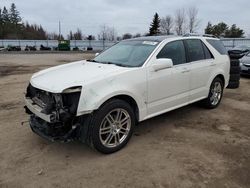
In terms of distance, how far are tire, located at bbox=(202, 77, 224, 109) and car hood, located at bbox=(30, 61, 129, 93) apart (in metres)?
2.71

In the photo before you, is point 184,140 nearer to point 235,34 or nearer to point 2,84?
point 2,84

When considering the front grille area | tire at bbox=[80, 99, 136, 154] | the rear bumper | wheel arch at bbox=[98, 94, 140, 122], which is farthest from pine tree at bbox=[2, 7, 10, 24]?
tire at bbox=[80, 99, 136, 154]

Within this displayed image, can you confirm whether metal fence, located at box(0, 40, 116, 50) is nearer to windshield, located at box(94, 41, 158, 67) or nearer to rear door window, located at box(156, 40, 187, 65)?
windshield, located at box(94, 41, 158, 67)

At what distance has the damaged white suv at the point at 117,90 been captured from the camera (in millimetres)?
3596

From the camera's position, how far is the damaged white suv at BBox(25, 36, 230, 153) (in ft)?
11.8

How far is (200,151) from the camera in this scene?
4031 millimetres

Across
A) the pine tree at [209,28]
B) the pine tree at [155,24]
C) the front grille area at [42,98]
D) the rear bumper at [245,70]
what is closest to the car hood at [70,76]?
the front grille area at [42,98]

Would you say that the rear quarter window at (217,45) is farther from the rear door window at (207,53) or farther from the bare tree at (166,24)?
the bare tree at (166,24)

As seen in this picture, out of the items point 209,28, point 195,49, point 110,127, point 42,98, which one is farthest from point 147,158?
point 209,28

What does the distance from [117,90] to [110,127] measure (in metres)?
0.57

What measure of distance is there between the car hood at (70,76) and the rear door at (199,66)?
1.76m

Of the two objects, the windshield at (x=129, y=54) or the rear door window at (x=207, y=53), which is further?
the rear door window at (x=207, y=53)

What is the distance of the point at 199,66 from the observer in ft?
17.7

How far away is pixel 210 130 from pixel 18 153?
3.34 metres
